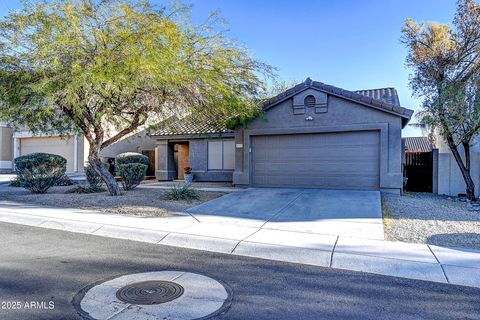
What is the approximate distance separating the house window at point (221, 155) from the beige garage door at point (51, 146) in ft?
35.6

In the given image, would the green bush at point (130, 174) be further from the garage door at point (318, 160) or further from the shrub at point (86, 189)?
the garage door at point (318, 160)

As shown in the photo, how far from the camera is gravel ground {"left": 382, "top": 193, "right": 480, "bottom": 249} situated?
6864 mm

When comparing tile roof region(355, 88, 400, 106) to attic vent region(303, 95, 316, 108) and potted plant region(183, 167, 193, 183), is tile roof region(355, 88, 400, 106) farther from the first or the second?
potted plant region(183, 167, 193, 183)

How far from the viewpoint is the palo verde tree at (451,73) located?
11.9 metres

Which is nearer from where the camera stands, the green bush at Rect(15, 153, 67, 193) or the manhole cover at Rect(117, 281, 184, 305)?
the manhole cover at Rect(117, 281, 184, 305)

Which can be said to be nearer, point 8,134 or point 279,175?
point 279,175

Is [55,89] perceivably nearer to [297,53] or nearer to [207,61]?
[207,61]

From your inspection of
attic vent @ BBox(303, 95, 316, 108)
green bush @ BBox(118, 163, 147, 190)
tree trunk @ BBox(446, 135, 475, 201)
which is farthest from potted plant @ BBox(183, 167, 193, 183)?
tree trunk @ BBox(446, 135, 475, 201)

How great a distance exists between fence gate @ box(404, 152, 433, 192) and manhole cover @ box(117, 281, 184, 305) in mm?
13996

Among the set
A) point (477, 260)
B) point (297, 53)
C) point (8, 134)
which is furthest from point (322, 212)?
point (8, 134)

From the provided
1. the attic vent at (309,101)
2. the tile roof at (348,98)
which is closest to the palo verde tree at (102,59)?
the tile roof at (348,98)

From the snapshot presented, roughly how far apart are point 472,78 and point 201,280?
12.2m

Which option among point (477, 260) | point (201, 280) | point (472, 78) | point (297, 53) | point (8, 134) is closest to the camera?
point (201, 280)

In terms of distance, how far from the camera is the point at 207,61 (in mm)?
11336
